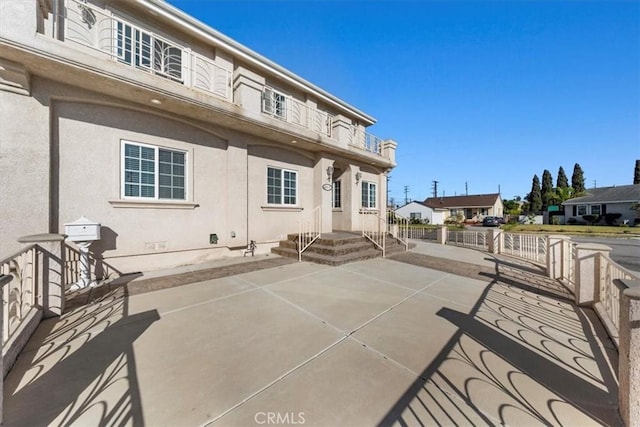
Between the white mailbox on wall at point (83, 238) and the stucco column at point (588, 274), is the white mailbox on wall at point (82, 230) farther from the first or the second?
the stucco column at point (588, 274)

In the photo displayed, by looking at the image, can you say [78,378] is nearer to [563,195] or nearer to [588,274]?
[588,274]

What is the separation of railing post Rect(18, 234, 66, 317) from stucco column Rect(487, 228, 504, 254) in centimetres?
1386

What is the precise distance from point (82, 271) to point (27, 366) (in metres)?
3.42

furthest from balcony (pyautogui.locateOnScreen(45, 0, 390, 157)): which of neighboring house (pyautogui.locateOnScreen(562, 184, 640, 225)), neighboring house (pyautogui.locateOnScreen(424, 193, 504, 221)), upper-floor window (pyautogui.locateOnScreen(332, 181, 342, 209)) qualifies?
neighboring house (pyautogui.locateOnScreen(424, 193, 504, 221))

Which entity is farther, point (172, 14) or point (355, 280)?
point (172, 14)

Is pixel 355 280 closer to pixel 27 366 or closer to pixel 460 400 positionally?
pixel 460 400

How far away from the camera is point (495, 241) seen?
10711mm

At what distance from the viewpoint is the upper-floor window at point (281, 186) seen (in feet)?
30.3

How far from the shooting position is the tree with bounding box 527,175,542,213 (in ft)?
156

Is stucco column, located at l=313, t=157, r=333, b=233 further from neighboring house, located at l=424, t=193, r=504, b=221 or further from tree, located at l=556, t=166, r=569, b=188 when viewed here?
tree, located at l=556, t=166, r=569, b=188

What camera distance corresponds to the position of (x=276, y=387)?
232 centimetres

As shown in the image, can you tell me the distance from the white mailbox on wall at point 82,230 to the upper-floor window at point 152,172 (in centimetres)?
114

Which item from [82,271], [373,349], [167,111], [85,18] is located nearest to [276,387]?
[373,349]

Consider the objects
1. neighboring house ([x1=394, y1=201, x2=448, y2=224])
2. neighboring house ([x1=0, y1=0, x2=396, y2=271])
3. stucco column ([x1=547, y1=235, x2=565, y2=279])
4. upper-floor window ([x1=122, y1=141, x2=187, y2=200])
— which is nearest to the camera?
neighboring house ([x1=0, y1=0, x2=396, y2=271])
